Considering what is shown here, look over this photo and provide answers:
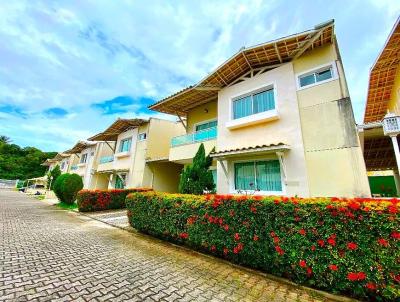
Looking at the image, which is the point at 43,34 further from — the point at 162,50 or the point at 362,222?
the point at 362,222

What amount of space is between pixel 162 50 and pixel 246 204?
9.26m

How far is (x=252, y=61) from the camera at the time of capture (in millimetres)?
10148

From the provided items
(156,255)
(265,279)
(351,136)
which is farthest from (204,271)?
(351,136)

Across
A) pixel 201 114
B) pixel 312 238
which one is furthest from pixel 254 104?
pixel 312 238

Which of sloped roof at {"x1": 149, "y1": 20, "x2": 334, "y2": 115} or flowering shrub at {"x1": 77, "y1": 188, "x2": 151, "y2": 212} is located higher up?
sloped roof at {"x1": 149, "y1": 20, "x2": 334, "y2": 115}

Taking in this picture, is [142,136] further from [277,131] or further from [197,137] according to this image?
[277,131]

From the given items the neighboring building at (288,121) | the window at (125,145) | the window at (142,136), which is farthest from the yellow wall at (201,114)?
the window at (125,145)

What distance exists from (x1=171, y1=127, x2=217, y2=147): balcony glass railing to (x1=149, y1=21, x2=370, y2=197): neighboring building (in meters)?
0.10

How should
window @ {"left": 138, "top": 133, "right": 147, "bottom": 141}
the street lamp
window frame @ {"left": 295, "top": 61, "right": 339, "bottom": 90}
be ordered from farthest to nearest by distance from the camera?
window @ {"left": 138, "top": 133, "right": 147, "bottom": 141} → window frame @ {"left": 295, "top": 61, "right": 339, "bottom": 90} → the street lamp

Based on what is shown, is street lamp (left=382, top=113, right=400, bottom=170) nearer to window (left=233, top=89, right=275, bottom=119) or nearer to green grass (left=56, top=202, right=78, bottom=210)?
window (left=233, top=89, right=275, bottom=119)

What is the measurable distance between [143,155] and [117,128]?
19.2ft

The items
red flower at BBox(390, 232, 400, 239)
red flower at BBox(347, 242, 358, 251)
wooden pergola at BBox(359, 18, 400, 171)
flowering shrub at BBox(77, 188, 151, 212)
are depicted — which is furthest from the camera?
flowering shrub at BBox(77, 188, 151, 212)

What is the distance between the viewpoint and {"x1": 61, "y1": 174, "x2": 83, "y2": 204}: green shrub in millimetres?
19000

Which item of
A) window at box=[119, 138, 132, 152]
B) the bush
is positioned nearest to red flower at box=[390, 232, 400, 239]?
window at box=[119, 138, 132, 152]
